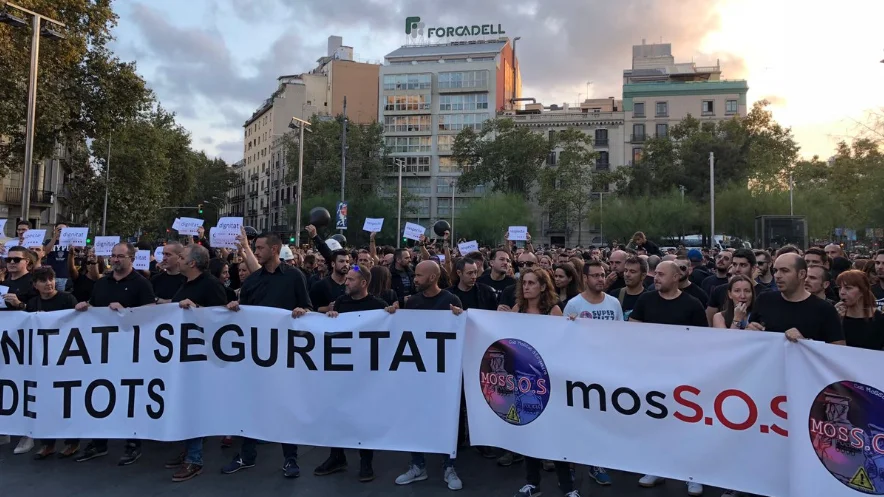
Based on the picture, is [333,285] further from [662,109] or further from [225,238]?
[662,109]

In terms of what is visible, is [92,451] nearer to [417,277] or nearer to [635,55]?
[417,277]

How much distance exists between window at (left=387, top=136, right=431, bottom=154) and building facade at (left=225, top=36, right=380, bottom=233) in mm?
5248

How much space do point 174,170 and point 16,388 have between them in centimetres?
5456

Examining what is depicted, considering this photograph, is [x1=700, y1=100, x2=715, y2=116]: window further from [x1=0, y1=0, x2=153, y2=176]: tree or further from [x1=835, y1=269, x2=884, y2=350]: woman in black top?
[x1=835, y1=269, x2=884, y2=350]: woman in black top

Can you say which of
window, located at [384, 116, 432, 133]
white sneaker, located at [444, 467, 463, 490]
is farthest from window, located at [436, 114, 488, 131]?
white sneaker, located at [444, 467, 463, 490]

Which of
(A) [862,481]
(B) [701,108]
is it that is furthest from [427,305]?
(B) [701,108]

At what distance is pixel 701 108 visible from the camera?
6500 cm

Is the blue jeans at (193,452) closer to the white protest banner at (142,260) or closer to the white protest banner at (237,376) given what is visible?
the white protest banner at (237,376)

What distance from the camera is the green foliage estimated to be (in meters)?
55.8

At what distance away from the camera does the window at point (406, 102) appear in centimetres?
7025

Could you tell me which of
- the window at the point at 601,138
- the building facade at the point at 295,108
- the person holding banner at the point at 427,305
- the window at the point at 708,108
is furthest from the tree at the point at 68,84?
the window at the point at 708,108

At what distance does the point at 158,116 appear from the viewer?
5647 cm

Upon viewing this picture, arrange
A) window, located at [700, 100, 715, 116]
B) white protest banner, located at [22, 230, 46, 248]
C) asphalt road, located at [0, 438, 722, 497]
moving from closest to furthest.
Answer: asphalt road, located at [0, 438, 722, 497] < white protest banner, located at [22, 230, 46, 248] < window, located at [700, 100, 715, 116]

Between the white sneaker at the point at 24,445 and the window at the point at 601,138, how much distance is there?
2540 inches
